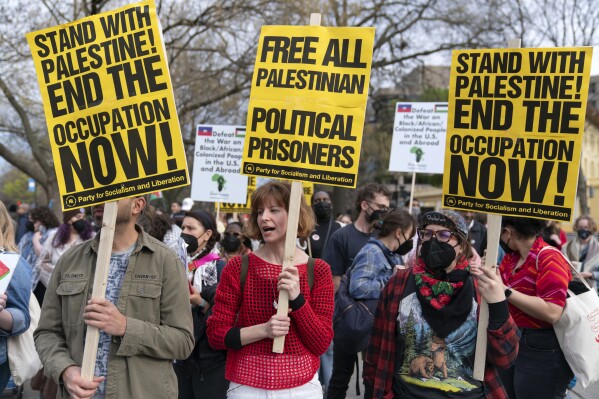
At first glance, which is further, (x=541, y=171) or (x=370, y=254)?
(x=370, y=254)

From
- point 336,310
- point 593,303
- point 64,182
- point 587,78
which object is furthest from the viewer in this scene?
point 336,310

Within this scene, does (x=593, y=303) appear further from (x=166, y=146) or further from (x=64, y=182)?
(x=64, y=182)

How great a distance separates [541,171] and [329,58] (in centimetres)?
127

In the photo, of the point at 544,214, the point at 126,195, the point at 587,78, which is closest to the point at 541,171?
the point at 544,214

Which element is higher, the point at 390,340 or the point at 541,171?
the point at 541,171

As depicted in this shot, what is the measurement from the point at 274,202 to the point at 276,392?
3.17 feet

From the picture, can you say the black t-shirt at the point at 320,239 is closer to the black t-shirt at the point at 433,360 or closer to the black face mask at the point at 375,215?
the black face mask at the point at 375,215

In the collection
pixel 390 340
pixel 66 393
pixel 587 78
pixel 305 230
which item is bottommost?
pixel 66 393

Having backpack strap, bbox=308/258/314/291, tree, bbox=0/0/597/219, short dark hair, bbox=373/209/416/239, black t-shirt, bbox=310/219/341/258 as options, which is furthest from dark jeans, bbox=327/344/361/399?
tree, bbox=0/0/597/219

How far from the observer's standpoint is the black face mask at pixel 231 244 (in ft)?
20.4

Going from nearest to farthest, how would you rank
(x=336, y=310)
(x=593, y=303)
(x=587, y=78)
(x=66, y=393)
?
(x=66, y=393), (x=587, y=78), (x=593, y=303), (x=336, y=310)

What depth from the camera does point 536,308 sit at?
446 centimetres

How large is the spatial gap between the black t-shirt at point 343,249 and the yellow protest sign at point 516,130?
255cm

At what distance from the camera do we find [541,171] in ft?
13.0
